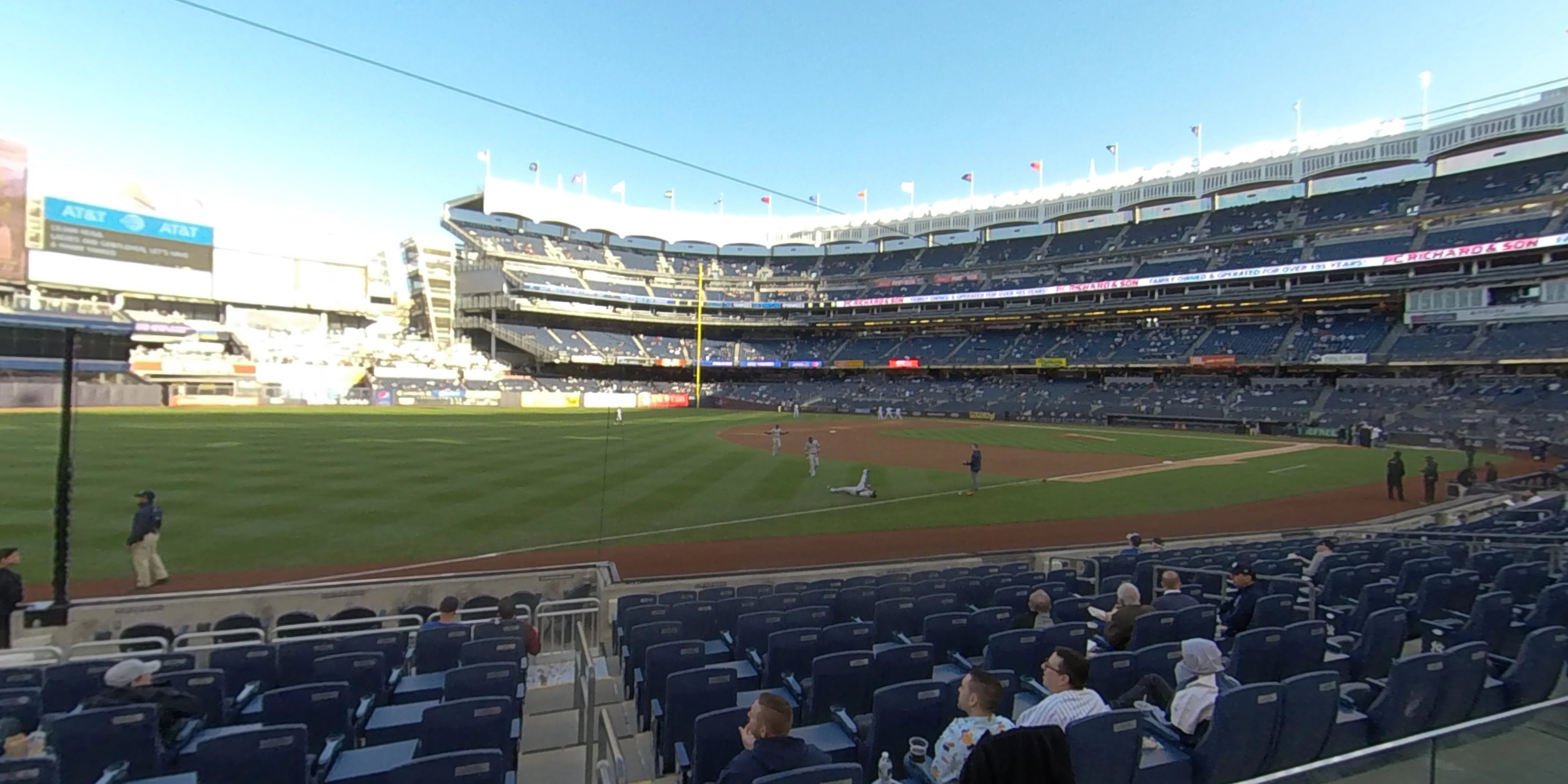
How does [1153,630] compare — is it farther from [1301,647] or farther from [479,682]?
[479,682]

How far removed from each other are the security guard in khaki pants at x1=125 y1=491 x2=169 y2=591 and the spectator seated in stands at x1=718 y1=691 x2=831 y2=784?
12561 mm

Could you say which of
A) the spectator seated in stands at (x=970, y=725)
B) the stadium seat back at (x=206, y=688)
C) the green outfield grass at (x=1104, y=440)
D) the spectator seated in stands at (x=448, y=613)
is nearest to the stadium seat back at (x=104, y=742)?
the stadium seat back at (x=206, y=688)

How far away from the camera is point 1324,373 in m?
53.6

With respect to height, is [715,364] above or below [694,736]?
above

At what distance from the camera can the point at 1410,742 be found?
9.89 feet

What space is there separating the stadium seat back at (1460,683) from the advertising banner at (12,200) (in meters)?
29.7

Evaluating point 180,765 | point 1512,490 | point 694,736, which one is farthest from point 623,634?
point 1512,490

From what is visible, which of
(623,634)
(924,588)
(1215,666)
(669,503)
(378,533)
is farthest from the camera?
(669,503)

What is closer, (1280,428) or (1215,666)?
(1215,666)

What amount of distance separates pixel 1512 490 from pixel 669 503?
26.6 m

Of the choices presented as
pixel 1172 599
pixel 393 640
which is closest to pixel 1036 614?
pixel 1172 599

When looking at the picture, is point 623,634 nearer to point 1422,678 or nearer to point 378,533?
point 1422,678

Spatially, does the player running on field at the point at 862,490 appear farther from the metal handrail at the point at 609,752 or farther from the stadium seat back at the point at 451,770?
the stadium seat back at the point at 451,770

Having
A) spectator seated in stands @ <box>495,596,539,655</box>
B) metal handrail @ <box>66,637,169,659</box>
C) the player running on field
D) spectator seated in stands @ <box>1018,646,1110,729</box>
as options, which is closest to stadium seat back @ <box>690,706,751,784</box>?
spectator seated in stands @ <box>1018,646,1110,729</box>
